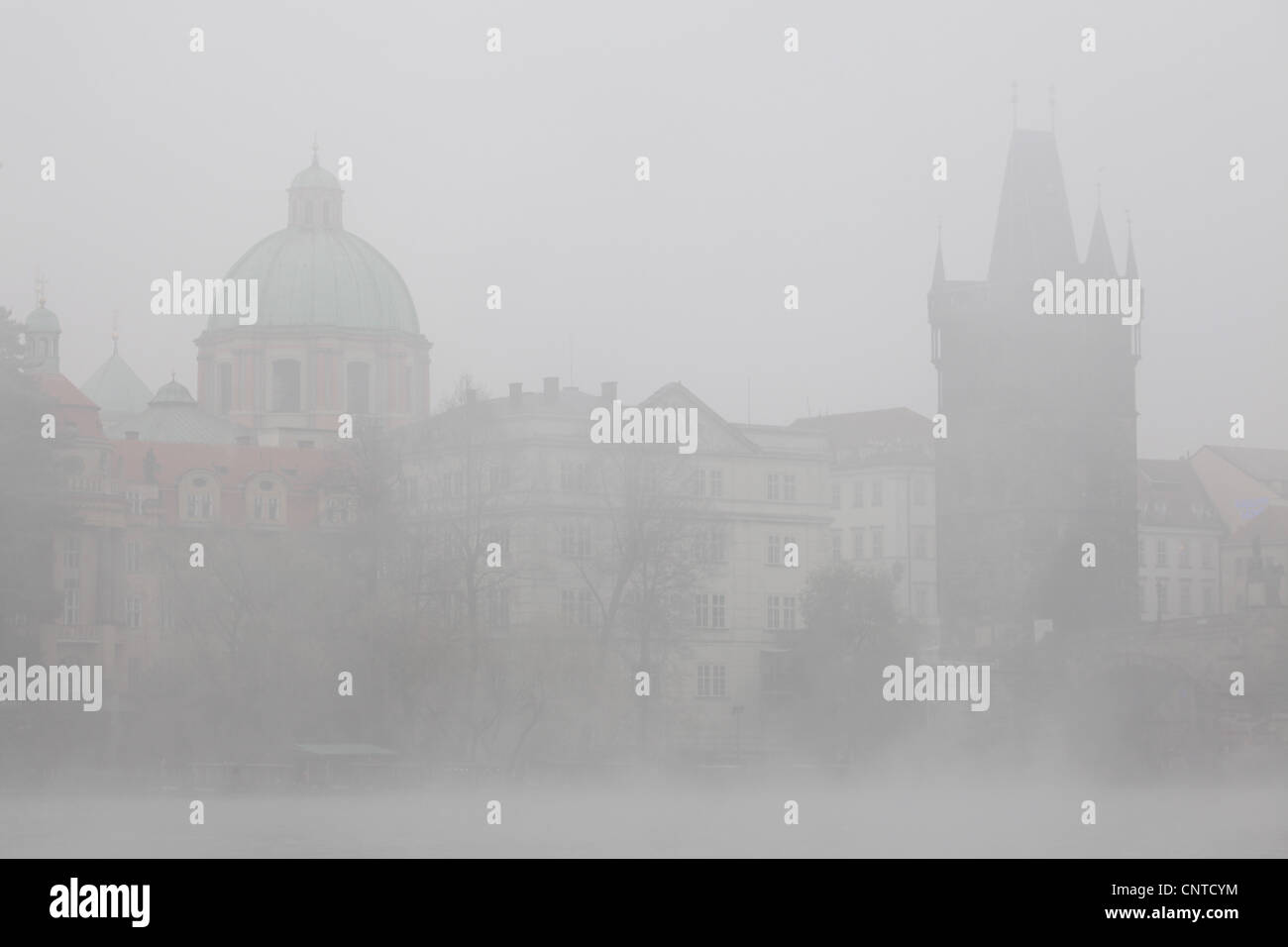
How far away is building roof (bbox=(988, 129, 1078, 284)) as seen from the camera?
5290 inches

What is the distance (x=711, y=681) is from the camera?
111375 mm

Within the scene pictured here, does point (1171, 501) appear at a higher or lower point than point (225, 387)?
lower

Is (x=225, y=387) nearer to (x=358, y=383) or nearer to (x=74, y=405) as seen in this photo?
(x=358, y=383)

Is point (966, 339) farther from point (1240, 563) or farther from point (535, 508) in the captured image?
point (535, 508)

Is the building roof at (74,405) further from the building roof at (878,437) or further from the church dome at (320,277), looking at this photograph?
the building roof at (878,437)

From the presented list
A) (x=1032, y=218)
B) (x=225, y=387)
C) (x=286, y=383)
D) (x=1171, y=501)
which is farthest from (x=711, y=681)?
(x=1171, y=501)

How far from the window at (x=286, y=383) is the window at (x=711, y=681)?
37.2 m

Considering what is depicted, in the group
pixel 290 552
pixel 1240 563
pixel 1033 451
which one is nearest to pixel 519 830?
pixel 290 552

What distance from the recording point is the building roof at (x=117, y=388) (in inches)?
6078

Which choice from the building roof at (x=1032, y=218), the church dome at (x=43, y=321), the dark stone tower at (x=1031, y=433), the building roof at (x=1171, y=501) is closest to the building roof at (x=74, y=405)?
the church dome at (x=43, y=321)

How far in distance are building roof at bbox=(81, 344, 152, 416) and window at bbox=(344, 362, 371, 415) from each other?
56.9 feet

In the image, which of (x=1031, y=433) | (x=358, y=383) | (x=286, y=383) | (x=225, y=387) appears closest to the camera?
(x=1031, y=433)

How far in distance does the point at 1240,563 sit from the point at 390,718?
7165 centimetres

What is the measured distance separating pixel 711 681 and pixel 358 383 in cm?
3612
